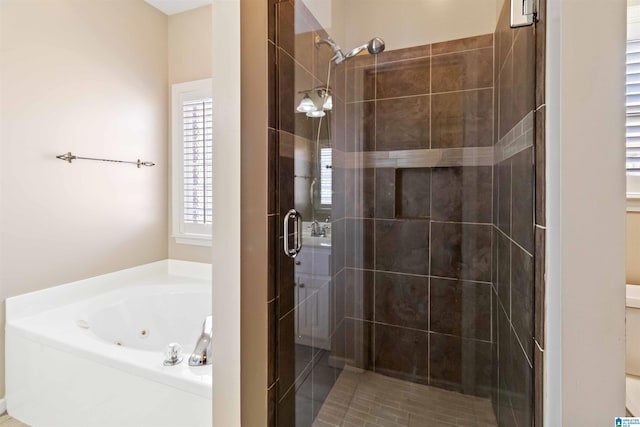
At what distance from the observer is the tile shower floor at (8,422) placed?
1776mm

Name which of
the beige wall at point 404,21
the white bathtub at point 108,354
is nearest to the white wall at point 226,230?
the white bathtub at point 108,354

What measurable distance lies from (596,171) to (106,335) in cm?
271

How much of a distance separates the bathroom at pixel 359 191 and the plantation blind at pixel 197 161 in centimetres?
22

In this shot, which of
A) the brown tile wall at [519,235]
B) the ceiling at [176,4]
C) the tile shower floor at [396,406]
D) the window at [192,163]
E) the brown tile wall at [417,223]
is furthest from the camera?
the window at [192,163]

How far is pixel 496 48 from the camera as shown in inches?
66.7

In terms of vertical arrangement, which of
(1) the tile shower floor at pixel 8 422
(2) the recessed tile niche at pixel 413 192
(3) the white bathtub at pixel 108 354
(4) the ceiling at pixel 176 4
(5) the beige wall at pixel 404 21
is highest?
(4) the ceiling at pixel 176 4

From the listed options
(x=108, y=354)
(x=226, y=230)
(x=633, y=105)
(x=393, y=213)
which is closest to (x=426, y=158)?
(x=393, y=213)

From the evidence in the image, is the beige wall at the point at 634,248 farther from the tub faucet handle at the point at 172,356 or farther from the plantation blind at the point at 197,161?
the plantation blind at the point at 197,161

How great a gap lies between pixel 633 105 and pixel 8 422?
12.7 feet

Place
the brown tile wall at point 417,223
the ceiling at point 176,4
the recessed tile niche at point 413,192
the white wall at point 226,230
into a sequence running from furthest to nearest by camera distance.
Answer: the ceiling at point 176,4 < the recessed tile niche at point 413,192 < the brown tile wall at point 417,223 < the white wall at point 226,230

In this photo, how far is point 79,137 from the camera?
2.24 m

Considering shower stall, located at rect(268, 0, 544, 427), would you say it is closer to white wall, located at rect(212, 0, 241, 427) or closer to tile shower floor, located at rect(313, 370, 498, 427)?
tile shower floor, located at rect(313, 370, 498, 427)

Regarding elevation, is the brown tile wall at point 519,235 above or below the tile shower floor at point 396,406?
above

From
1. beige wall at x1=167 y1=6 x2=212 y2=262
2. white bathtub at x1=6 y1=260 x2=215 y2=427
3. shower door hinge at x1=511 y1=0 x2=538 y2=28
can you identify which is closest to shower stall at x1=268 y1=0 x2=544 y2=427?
shower door hinge at x1=511 y1=0 x2=538 y2=28
